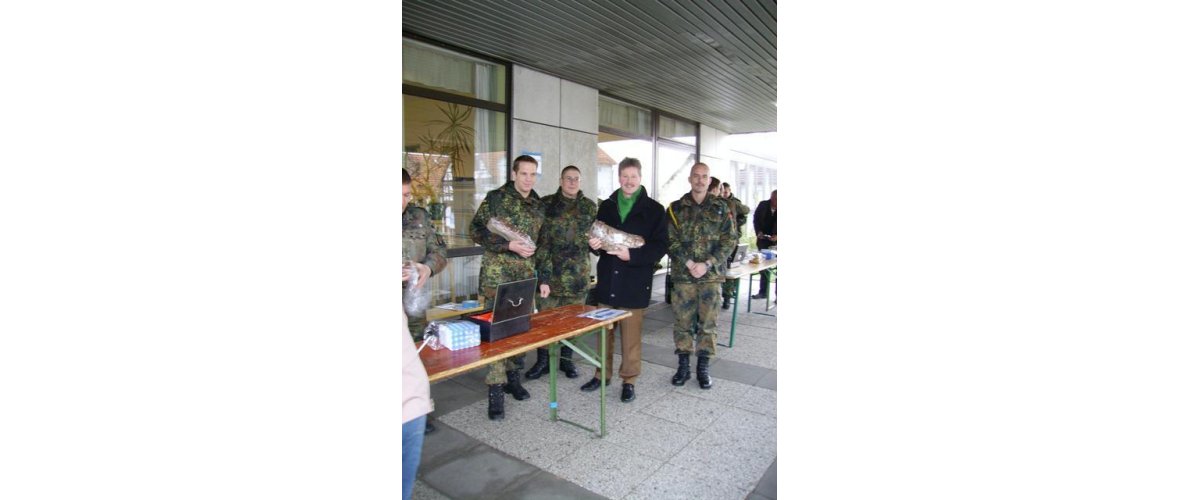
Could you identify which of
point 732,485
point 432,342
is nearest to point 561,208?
point 432,342

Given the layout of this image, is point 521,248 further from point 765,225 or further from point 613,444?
point 765,225

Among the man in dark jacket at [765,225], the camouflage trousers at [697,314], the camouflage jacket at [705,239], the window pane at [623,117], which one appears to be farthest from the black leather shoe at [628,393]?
the window pane at [623,117]

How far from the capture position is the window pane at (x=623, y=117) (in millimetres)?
7787

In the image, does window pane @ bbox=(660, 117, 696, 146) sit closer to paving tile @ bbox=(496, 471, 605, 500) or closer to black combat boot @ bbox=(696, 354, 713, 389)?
black combat boot @ bbox=(696, 354, 713, 389)

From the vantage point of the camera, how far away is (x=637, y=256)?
3.77 metres

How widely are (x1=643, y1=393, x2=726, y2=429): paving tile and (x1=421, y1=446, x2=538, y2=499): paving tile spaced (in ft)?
3.35

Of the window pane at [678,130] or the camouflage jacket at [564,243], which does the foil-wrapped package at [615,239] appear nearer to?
the camouflage jacket at [564,243]

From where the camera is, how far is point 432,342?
250 centimetres

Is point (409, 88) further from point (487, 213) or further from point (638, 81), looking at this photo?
point (638, 81)

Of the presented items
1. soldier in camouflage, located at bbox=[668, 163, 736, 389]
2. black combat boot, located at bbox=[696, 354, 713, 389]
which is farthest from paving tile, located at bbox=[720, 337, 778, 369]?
soldier in camouflage, located at bbox=[668, 163, 736, 389]

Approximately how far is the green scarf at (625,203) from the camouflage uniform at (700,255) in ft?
0.87
